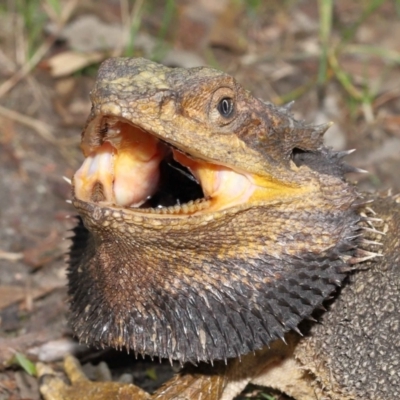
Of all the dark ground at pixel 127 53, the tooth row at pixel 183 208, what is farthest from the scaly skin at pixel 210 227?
the dark ground at pixel 127 53

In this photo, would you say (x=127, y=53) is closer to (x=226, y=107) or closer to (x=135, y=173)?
(x=135, y=173)

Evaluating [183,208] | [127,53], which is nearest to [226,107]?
[183,208]

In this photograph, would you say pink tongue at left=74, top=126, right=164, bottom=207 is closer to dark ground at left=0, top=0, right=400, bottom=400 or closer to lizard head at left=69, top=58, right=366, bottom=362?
lizard head at left=69, top=58, right=366, bottom=362

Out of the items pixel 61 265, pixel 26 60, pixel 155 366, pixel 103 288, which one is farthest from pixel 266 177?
pixel 26 60

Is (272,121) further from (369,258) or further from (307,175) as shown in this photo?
(369,258)

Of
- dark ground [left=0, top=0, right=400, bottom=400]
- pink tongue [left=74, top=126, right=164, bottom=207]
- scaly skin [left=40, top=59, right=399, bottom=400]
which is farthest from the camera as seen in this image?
dark ground [left=0, top=0, right=400, bottom=400]

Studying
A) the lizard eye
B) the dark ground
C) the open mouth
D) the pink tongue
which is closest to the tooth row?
the open mouth

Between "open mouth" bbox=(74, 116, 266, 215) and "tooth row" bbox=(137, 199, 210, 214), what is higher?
"open mouth" bbox=(74, 116, 266, 215)
